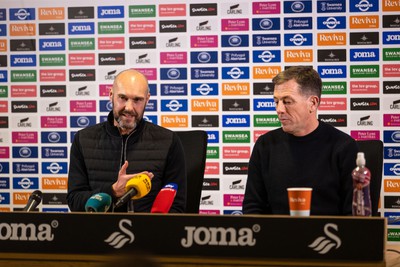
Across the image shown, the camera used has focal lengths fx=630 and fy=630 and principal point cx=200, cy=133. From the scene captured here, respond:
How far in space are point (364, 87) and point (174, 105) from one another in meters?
1.60

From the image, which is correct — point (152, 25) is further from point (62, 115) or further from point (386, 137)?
point (386, 137)

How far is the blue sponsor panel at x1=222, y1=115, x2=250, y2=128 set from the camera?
532cm

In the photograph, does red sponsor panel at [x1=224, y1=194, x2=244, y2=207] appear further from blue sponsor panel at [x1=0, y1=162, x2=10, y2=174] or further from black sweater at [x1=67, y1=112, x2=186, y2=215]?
black sweater at [x1=67, y1=112, x2=186, y2=215]

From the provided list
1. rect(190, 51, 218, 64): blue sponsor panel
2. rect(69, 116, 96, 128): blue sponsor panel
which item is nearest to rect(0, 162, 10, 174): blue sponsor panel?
rect(69, 116, 96, 128): blue sponsor panel

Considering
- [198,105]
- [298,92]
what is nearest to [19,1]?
[198,105]

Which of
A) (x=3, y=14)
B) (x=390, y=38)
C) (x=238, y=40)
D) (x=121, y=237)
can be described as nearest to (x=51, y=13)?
(x=3, y=14)

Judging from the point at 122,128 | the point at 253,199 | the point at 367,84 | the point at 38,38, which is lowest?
the point at 253,199

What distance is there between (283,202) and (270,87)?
269cm

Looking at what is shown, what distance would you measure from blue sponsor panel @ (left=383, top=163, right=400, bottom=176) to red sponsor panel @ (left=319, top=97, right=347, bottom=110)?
23.2 inches

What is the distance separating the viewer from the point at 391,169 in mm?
5168

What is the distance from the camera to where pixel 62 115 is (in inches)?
217

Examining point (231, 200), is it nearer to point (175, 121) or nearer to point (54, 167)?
point (175, 121)

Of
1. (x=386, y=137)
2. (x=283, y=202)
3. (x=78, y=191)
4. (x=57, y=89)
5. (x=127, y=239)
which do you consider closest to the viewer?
(x=127, y=239)

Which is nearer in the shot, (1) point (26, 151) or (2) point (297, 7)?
(2) point (297, 7)
